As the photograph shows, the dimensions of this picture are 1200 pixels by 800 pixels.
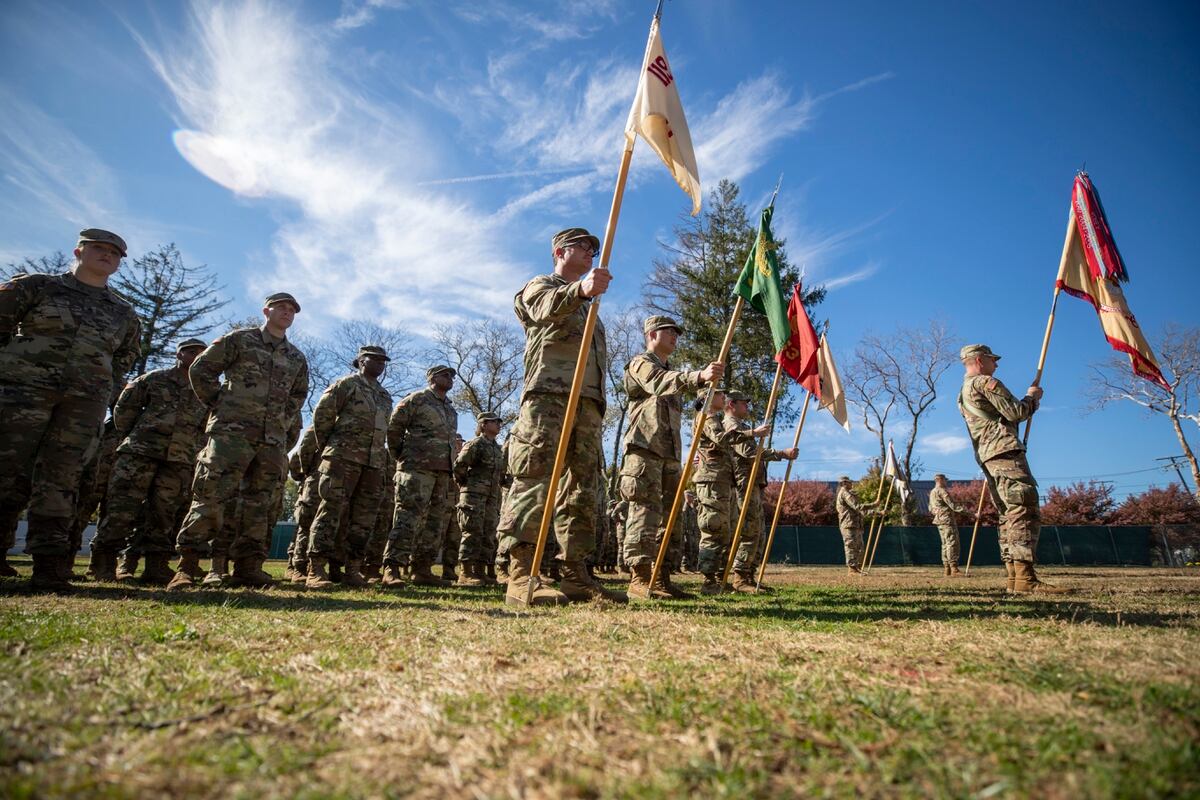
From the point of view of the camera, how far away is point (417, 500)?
24.6ft

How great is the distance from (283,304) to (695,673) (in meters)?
5.59

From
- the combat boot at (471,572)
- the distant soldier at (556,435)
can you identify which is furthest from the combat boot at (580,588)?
the combat boot at (471,572)

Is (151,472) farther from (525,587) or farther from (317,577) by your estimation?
(525,587)

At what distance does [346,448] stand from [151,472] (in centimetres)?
195

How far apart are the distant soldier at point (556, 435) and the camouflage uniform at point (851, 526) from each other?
1321 cm

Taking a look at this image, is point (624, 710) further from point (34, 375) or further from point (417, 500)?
point (417, 500)

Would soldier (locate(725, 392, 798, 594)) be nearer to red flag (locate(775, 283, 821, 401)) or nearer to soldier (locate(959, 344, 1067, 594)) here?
red flag (locate(775, 283, 821, 401))

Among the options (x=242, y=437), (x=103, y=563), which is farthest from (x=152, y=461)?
(x=242, y=437)

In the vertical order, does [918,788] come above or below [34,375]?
below

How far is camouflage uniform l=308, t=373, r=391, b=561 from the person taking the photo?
22.2ft

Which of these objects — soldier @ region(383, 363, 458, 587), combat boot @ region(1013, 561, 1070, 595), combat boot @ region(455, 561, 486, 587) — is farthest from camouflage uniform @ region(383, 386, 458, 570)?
combat boot @ region(1013, 561, 1070, 595)

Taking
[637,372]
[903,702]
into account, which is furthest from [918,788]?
[637,372]

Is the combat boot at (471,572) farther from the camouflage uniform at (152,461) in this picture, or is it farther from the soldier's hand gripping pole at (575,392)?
the soldier's hand gripping pole at (575,392)

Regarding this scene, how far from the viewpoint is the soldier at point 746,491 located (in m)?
7.83
